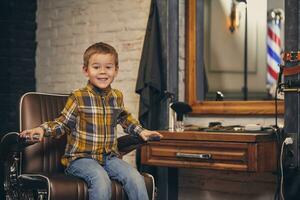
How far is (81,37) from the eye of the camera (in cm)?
450

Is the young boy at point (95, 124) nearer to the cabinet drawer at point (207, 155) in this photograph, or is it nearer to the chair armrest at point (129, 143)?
the chair armrest at point (129, 143)

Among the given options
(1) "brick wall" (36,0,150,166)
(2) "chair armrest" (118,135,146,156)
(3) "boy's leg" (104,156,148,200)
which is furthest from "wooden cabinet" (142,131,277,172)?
(1) "brick wall" (36,0,150,166)

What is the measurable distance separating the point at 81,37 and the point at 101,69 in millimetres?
1549

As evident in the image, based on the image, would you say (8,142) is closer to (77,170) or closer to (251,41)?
(77,170)

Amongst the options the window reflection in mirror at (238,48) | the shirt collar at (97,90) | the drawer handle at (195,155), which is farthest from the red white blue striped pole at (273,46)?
the shirt collar at (97,90)

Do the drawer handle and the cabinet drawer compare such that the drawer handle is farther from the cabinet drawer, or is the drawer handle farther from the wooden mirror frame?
the wooden mirror frame

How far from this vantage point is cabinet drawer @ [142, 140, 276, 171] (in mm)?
3090

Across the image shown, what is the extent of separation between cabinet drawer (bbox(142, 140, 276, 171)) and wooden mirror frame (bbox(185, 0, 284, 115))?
458 mm

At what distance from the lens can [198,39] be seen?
155 inches

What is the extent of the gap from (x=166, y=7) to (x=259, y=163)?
1.29 meters

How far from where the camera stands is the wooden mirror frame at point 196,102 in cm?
359

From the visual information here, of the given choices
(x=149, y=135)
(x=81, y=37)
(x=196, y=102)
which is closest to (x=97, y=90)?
(x=149, y=135)

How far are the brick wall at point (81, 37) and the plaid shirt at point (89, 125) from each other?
1.07 meters

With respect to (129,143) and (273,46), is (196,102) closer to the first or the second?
(273,46)
